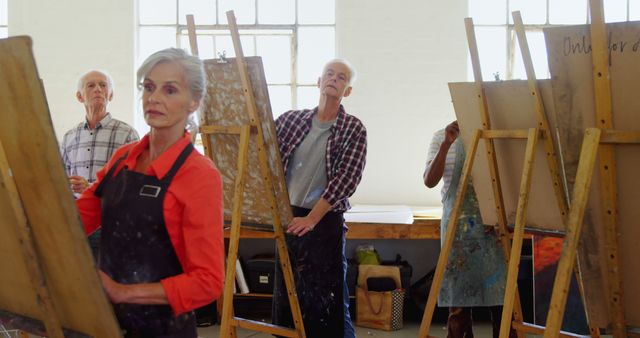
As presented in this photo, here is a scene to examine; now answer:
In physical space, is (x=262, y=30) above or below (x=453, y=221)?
above

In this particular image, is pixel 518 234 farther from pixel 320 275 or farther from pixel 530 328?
pixel 320 275

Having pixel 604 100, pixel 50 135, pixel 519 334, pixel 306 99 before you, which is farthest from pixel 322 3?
pixel 50 135

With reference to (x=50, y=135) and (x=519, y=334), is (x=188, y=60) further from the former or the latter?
(x=519, y=334)

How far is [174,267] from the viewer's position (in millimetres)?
1400

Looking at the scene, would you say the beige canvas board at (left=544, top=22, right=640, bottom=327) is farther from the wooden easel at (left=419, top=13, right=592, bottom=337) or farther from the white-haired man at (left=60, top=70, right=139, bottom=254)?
the white-haired man at (left=60, top=70, right=139, bottom=254)

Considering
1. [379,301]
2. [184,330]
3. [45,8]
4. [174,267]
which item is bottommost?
A: [379,301]

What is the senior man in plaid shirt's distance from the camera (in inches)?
112

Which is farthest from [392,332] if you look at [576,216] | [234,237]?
[576,216]

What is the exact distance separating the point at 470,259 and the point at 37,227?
2067 mm

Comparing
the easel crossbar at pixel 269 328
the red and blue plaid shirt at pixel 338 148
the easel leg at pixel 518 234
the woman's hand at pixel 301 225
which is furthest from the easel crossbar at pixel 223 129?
the easel leg at pixel 518 234

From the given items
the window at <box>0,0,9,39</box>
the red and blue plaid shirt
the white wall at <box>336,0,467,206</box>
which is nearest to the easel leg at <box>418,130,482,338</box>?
the red and blue plaid shirt

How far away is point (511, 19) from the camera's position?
207 inches

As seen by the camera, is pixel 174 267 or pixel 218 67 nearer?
pixel 174 267

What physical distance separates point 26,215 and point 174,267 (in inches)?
11.3
